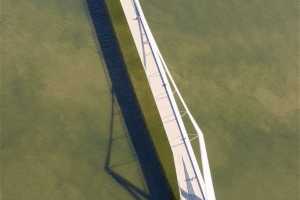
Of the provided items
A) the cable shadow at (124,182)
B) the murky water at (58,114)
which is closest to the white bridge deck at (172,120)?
the cable shadow at (124,182)

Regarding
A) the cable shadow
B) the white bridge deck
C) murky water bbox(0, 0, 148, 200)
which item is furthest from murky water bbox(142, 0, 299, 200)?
murky water bbox(0, 0, 148, 200)

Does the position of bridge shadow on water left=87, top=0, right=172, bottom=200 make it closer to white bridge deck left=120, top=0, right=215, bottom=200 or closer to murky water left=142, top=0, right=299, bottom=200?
white bridge deck left=120, top=0, right=215, bottom=200

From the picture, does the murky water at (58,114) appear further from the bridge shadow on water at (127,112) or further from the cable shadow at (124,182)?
the bridge shadow on water at (127,112)

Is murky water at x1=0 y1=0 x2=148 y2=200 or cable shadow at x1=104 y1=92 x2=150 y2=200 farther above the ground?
murky water at x1=0 y1=0 x2=148 y2=200

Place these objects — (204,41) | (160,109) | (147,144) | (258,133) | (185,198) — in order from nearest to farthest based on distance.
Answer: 1. (185,198)
2. (160,109)
3. (147,144)
4. (258,133)
5. (204,41)

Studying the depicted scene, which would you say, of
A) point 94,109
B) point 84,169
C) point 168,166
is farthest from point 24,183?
point 168,166

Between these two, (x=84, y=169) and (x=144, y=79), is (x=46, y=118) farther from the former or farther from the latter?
(x=144, y=79)

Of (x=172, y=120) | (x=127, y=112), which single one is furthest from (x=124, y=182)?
(x=172, y=120)
